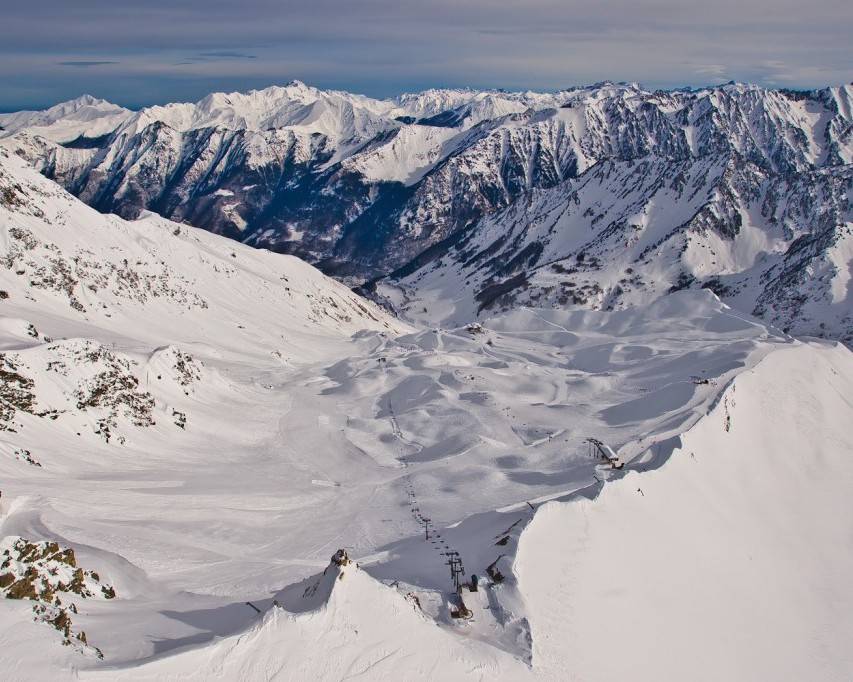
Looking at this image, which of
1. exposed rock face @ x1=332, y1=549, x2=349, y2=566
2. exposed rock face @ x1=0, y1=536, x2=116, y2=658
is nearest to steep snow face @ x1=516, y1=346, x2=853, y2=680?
exposed rock face @ x1=332, y1=549, x2=349, y2=566

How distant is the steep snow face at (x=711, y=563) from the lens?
22.1 m

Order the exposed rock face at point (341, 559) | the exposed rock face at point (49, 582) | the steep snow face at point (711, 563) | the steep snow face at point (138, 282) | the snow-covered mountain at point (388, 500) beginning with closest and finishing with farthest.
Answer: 1. the exposed rock face at point (49, 582)
2. the snow-covered mountain at point (388, 500)
3. the exposed rock face at point (341, 559)
4. the steep snow face at point (711, 563)
5. the steep snow face at point (138, 282)

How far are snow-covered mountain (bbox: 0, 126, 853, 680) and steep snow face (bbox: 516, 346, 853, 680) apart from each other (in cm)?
14

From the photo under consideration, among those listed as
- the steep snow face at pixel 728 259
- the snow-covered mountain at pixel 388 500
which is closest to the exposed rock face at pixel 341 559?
the snow-covered mountain at pixel 388 500

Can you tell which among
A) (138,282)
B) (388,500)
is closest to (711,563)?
(388,500)

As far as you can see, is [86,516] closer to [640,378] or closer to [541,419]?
[541,419]

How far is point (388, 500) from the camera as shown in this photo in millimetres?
37375

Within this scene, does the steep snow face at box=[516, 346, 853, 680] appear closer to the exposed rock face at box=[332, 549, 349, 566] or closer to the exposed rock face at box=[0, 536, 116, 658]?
the exposed rock face at box=[332, 549, 349, 566]

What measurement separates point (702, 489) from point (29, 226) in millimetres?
68384

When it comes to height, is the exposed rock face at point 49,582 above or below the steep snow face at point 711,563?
above

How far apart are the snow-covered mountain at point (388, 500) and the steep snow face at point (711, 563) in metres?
0.14

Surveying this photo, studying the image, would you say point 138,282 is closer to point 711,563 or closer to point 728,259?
point 711,563

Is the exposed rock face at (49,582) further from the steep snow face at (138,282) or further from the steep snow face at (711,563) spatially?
the steep snow face at (138,282)

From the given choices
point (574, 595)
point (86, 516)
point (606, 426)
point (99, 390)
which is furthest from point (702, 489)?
point (99, 390)
